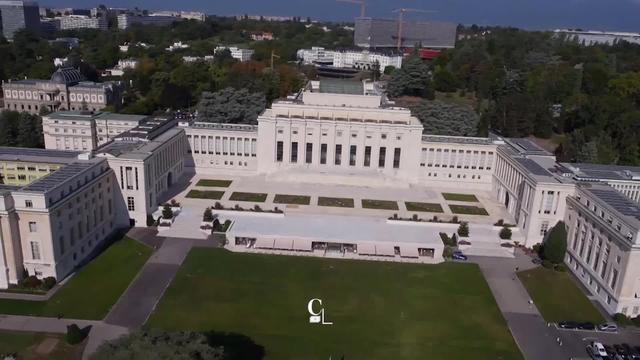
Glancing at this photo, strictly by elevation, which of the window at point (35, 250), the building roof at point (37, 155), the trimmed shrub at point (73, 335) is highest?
the building roof at point (37, 155)

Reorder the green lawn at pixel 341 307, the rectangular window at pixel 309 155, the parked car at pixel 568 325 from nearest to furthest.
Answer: the green lawn at pixel 341 307 → the parked car at pixel 568 325 → the rectangular window at pixel 309 155

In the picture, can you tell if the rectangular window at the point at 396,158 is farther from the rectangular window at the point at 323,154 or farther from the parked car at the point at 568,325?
the parked car at the point at 568,325

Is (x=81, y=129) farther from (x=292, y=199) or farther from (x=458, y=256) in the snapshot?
(x=458, y=256)

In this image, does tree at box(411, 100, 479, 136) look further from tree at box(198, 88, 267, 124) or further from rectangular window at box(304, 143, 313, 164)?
tree at box(198, 88, 267, 124)

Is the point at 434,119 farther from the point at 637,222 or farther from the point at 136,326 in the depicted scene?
the point at 136,326

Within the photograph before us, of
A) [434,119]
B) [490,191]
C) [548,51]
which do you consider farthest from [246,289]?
[548,51]

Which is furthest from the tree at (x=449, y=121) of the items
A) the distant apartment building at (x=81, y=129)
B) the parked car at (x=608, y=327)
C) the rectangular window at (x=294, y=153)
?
the parked car at (x=608, y=327)

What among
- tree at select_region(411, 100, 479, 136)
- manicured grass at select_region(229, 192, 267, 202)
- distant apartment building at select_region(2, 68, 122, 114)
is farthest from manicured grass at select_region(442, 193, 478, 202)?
distant apartment building at select_region(2, 68, 122, 114)
